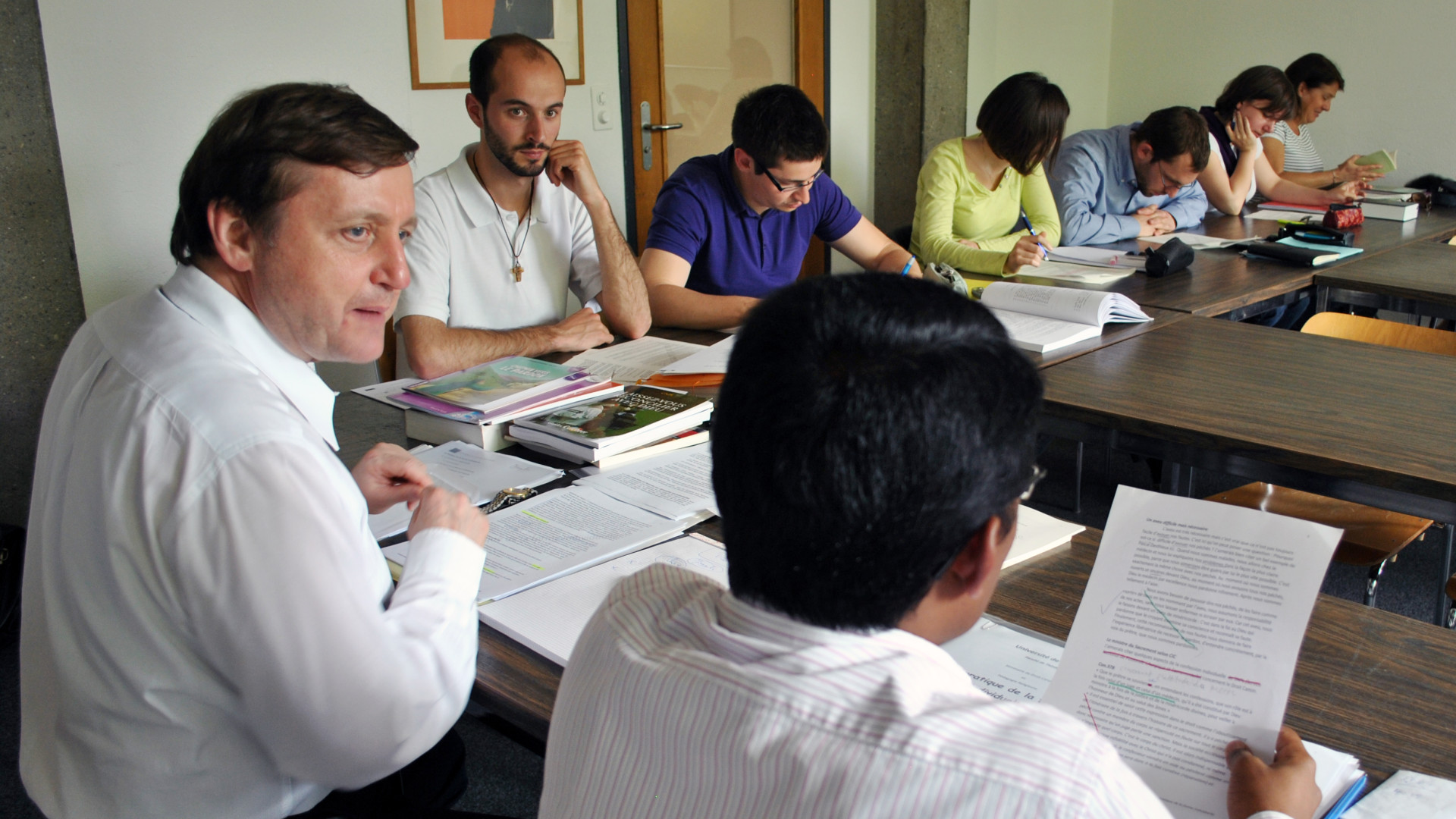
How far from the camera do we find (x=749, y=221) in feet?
9.27

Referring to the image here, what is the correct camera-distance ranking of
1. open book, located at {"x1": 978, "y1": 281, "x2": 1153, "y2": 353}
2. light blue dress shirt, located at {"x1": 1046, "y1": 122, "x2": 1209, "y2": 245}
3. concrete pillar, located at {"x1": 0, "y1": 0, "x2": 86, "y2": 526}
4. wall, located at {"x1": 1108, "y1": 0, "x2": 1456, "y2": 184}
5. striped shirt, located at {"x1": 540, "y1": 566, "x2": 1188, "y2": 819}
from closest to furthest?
striped shirt, located at {"x1": 540, "y1": 566, "x2": 1188, "y2": 819}
open book, located at {"x1": 978, "y1": 281, "x2": 1153, "y2": 353}
concrete pillar, located at {"x1": 0, "y1": 0, "x2": 86, "y2": 526}
light blue dress shirt, located at {"x1": 1046, "y1": 122, "x2": 1209, "y2": 245}
wall, located at {"x1": 1108, "y1": 0, "x2": 1456, "y2": 184}

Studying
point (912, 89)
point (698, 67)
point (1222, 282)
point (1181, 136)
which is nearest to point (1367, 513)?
point (1222, 282)

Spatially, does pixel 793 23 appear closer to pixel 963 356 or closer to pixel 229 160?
pixel 229 160

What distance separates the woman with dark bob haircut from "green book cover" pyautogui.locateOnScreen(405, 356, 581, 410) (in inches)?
129

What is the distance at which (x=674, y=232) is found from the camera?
2.72 m

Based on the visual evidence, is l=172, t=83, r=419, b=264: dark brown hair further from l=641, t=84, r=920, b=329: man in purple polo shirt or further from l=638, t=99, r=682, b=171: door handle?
l=638, t=99, r=682, b=171: door handle

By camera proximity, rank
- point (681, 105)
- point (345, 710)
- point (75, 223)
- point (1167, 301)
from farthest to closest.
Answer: point (681, 105) < point (75, 223) < point (1167, 301) < point (345, 710)

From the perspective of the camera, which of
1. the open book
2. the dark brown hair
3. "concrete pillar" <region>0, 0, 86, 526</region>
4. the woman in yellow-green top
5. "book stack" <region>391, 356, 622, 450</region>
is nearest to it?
the dark brown hair

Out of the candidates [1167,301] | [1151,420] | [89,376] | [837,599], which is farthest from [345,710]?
[1167,301]

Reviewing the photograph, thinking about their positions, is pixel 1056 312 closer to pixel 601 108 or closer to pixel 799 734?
pixel 799 734

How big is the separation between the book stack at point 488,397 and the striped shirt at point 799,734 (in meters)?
1.05

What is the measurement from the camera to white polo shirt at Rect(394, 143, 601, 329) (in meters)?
2.40

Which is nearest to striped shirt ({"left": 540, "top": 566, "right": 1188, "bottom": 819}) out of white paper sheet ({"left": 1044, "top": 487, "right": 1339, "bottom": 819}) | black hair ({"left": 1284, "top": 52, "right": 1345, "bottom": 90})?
white paper sheet ({"left": 1044, "top": 487, "right": 1339, "bottom": 819})

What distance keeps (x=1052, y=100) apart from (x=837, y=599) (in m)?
2.90
